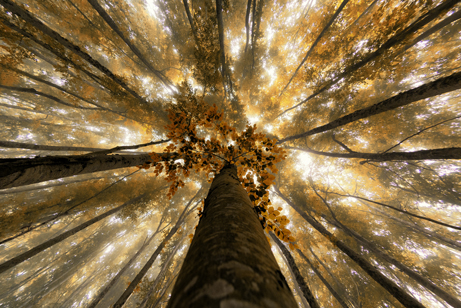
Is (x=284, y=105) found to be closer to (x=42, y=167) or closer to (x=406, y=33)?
(x=406, y=33)

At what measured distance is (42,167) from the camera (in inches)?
43.1

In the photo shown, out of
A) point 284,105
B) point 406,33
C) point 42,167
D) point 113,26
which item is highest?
point 406,33

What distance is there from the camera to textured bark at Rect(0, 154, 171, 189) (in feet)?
3.17

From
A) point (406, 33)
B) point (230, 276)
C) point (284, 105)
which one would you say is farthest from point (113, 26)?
point (406, 33)

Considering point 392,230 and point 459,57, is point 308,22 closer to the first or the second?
point 459,57

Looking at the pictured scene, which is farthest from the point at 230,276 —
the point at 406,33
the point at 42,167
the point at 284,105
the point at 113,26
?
the point at 284,105

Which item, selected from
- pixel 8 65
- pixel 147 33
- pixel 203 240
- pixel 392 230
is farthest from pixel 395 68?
pixel 8 65

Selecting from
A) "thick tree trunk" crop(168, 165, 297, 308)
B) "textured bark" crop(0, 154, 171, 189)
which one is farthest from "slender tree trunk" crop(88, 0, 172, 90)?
"thick tree trunk" crop(168, 165, 297, 308)

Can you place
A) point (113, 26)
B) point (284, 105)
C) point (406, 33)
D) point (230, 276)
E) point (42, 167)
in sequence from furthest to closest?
point (284, 105) < point (113, 26) < point (406, 33) < point (42, 167) < point (230, 276)

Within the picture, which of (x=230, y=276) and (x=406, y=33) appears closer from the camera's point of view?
(x=230, y=276)

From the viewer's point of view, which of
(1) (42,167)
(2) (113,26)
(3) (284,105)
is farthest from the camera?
(3) (284,105)

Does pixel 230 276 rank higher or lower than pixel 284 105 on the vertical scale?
lower

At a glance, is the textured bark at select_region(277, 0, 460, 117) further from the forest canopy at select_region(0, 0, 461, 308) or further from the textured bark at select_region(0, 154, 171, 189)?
the textured bark at select_region(0, 154, 171, 189)

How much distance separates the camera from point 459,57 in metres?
5.59
